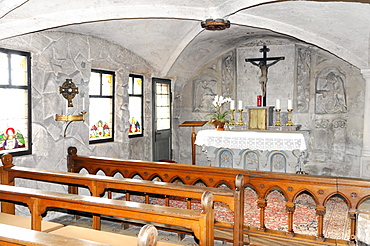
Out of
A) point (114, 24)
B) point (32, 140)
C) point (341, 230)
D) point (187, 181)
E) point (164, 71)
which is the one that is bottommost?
point (341, 230)

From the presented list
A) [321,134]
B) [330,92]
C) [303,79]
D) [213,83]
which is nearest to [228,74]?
[213,83]

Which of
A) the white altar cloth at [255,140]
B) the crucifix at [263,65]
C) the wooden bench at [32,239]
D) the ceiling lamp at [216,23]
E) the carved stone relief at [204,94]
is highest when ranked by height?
the ceiling lamp at [216,23]

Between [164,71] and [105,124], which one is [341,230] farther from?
[164,71]

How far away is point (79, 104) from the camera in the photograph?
585cm

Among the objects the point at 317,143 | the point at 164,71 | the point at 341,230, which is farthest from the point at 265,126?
the point at 341,230

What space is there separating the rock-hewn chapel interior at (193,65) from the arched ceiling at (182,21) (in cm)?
2

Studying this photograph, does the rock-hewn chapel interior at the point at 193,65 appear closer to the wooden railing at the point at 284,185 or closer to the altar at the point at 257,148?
the altar at the point at 257,148

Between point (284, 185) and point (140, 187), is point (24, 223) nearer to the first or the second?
point (140, 187)

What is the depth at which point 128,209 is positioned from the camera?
2.43 metres

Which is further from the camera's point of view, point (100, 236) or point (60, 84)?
point (60, 84)

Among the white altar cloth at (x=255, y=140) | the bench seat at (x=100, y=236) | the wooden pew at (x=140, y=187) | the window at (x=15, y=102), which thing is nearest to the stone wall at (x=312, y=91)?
the white altar cloth at (x=255, y=140)

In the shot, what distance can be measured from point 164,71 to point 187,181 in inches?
173

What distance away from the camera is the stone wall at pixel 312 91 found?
7.86 m

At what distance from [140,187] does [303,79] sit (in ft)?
20.3
